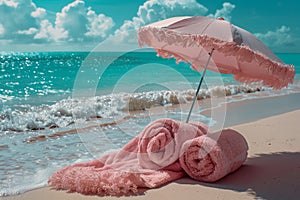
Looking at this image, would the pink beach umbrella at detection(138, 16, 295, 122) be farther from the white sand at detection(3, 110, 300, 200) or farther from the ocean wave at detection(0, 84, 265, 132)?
the ocean wave at detection(0, 84, 265, 132)

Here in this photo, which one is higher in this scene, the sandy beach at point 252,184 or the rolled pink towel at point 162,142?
the rolled pink towel at point 162,142

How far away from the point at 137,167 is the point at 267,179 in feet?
4.63

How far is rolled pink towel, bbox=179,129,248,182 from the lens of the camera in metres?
3.92

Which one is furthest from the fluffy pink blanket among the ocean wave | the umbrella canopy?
the ocean wave

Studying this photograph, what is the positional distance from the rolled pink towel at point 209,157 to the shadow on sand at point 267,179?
97 millimetres

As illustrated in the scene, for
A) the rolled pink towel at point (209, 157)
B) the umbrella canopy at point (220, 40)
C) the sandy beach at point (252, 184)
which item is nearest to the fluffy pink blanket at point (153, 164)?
the rolled pink towel at point (209, 157)

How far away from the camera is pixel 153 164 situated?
424 centimetres

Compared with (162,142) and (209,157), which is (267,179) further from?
(162,142)

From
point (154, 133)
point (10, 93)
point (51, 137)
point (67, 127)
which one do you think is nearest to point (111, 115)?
point (67, 127)

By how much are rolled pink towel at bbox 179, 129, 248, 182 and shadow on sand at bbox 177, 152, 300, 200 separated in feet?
0.32

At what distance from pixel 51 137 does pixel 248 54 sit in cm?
432

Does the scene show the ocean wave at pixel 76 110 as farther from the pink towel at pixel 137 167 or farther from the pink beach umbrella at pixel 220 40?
the pink beach umbrella at pixel 220 40

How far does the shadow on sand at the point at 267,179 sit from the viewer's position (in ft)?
12.1

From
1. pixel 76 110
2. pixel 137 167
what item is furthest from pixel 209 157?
pixel 76 110
